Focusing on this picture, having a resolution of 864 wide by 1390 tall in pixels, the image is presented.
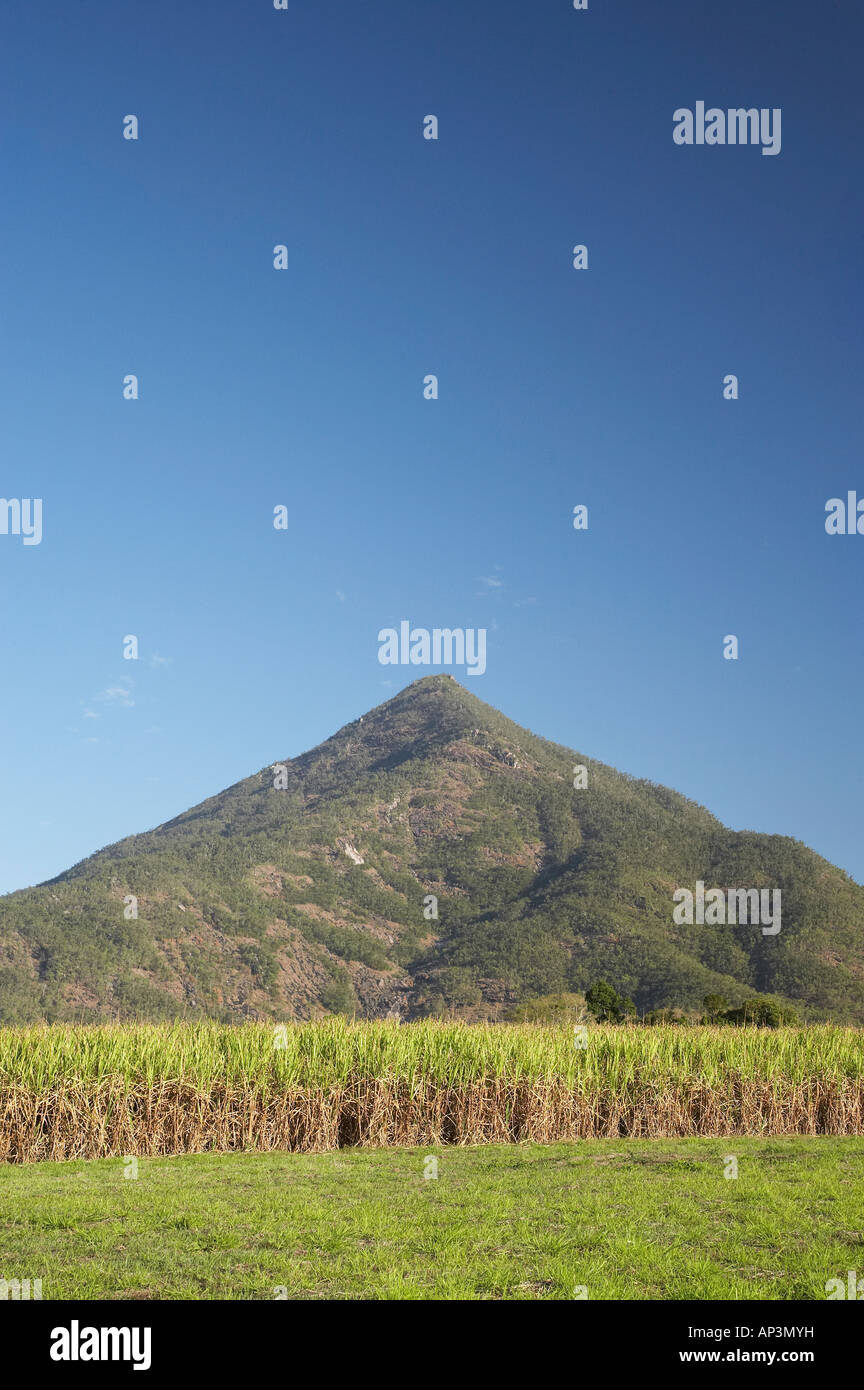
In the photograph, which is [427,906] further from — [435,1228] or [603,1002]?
[435,1228]

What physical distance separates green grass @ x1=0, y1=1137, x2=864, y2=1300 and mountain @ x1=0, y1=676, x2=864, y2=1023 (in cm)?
5766

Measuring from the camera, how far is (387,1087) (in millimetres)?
16672

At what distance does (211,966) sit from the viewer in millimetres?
87250

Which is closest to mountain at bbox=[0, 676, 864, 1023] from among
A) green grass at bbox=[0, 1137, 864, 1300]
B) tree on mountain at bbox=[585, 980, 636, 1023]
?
tree on mountain at bbox=[585, 980, 636, 1023]

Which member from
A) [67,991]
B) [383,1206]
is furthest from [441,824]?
[383,1206]

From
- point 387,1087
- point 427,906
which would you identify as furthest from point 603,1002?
point 387,1087

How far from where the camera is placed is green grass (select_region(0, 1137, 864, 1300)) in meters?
7.38

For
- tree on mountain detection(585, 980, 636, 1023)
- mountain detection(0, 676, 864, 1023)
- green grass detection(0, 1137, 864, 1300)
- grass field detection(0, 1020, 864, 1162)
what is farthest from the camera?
mountain detection(0, 676, 864, 1023)

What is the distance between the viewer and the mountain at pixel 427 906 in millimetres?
80125

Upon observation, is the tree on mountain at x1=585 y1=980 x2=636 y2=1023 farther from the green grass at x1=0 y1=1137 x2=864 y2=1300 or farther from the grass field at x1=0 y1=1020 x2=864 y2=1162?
the green grass at x1=0 y1=1137 x2=864 y2=1300

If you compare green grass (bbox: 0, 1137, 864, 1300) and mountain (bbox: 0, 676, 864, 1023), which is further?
mountain (bbox: 0, 676, 864, 1023)

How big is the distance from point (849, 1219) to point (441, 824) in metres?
116

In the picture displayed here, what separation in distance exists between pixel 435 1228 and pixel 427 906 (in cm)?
5001
